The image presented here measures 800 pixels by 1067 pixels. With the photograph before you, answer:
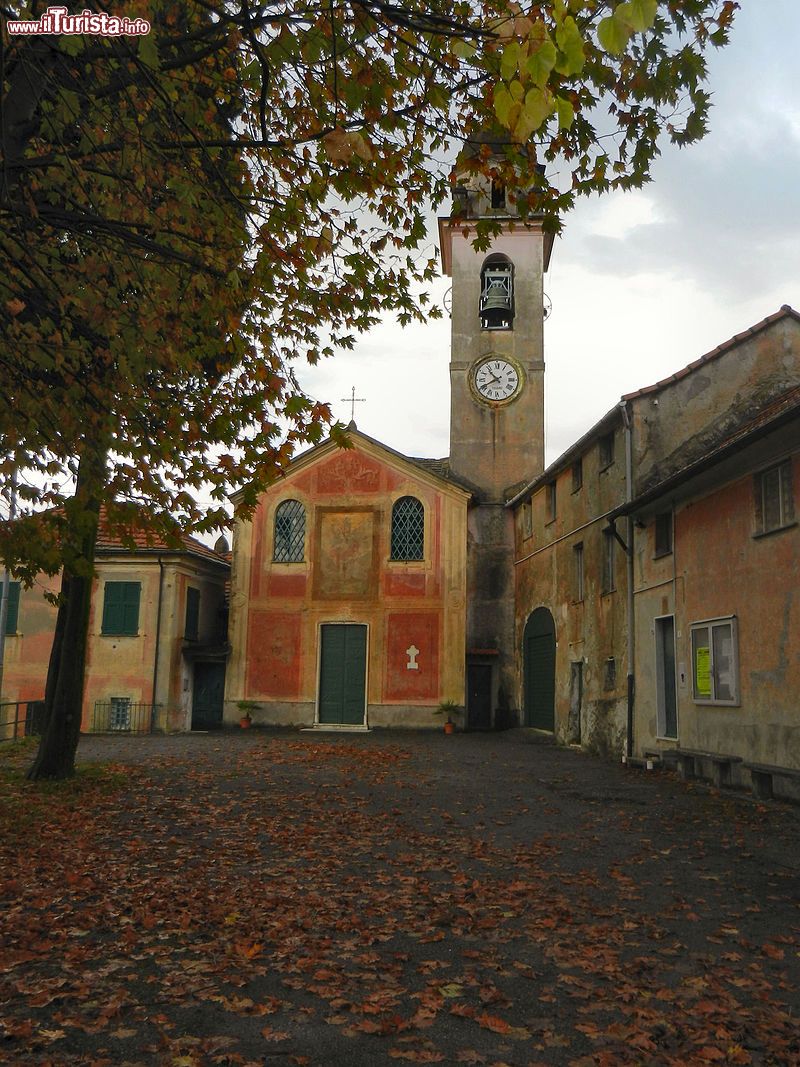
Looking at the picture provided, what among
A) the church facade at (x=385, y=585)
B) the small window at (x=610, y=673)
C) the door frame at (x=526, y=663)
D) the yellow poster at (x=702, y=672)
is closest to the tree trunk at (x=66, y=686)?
the yellow poster at (x=702, y=672)

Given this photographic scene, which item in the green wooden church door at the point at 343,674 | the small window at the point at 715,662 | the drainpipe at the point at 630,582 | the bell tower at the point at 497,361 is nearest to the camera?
the small window at the point at 715,662

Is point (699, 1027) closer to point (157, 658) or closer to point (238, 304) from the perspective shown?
point (238, 304)

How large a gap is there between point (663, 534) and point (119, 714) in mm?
16317

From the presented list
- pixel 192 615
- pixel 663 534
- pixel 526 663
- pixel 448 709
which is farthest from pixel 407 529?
pixel 663 534

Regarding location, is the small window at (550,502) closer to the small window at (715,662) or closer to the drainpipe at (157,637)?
the small window at (715,662)

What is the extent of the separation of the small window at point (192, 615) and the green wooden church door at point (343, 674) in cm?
397

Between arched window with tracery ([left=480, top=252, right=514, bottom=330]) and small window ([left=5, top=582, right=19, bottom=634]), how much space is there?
16.5m

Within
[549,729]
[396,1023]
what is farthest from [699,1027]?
[549,729]

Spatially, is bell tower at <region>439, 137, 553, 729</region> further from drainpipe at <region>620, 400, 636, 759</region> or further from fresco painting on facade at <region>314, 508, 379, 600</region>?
drainpipe at <region>620, 400, 636, 759</region>

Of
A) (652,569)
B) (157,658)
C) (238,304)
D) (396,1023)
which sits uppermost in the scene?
(238,304)

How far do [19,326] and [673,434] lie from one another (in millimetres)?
12510

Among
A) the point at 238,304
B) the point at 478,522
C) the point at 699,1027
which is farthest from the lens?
the point at 478,522

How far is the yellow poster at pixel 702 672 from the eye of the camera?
14.0 m

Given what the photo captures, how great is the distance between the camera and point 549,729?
76.6 ft
